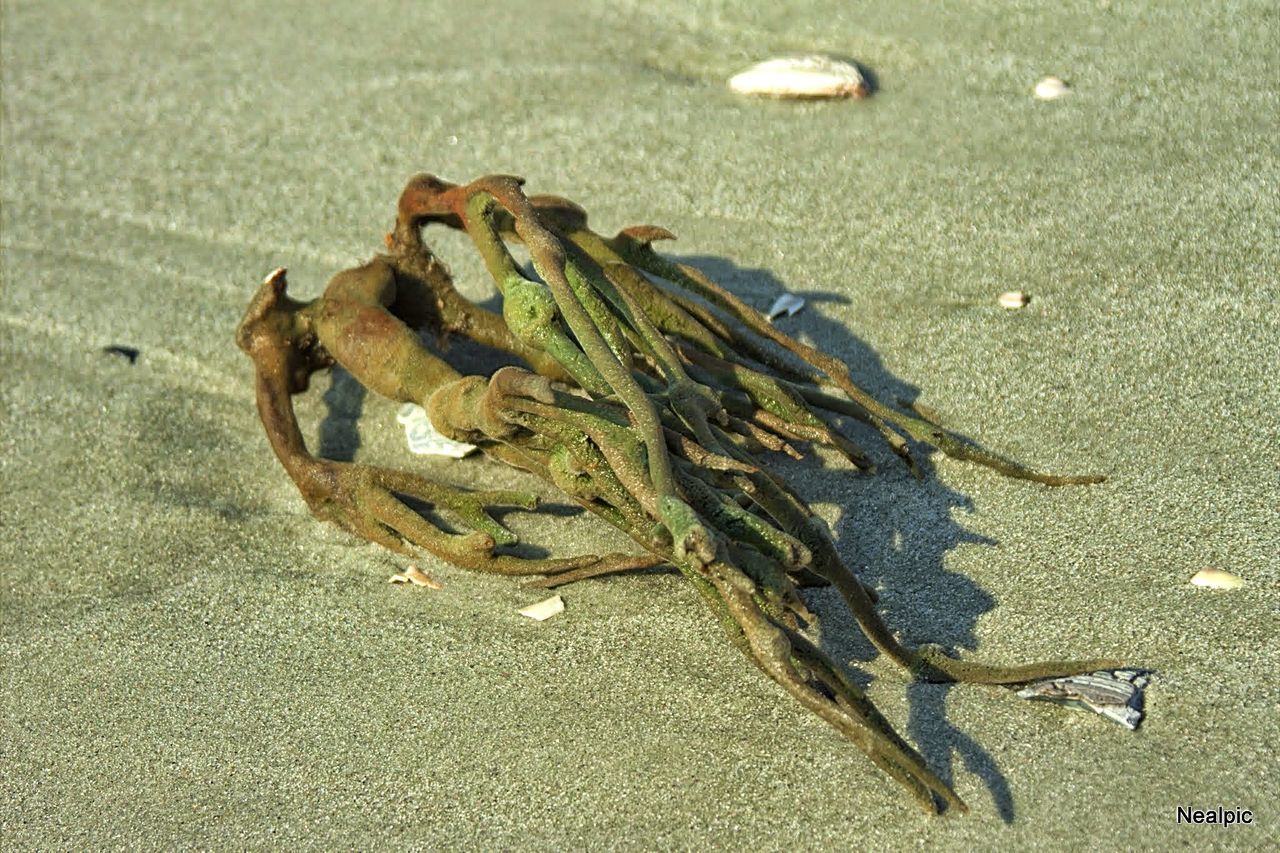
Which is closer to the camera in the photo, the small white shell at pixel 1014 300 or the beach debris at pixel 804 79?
the small white shell at pixel 1014 300

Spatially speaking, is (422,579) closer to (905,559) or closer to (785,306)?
(905,559)

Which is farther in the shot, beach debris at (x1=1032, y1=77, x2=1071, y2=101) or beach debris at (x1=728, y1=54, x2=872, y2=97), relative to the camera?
beach debris at (x1=728, y1=54, x2=872, y2=97)

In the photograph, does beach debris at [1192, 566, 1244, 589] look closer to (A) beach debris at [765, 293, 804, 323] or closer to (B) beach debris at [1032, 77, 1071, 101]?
(A) beach debris at [765, 293, 804, 323]

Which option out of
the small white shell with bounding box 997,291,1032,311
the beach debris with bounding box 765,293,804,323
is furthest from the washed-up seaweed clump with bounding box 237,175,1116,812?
the small white shell with bounding box 997,291,1032,311

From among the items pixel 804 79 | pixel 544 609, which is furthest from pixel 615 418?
pixel 804 79

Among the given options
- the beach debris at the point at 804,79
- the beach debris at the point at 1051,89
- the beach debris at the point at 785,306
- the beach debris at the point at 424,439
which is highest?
the beach debris at the point at 804,79

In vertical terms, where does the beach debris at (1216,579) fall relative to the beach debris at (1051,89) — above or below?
below

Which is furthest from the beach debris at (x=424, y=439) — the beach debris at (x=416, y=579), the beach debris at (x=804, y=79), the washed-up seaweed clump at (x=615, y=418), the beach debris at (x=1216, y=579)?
the beach debris at (x=804, y=79)

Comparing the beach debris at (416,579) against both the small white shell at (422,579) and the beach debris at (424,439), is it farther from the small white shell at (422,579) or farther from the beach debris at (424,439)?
the beach debris at (424,439)
